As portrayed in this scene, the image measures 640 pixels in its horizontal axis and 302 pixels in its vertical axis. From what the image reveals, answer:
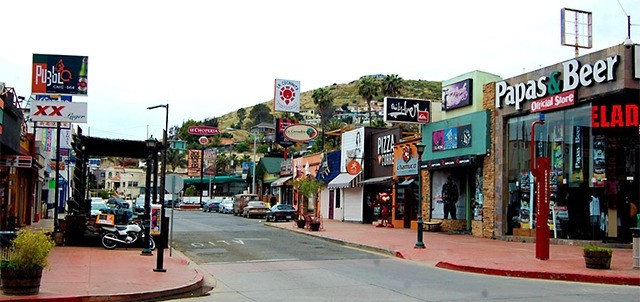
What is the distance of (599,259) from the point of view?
16.3 metres

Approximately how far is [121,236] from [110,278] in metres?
8.04

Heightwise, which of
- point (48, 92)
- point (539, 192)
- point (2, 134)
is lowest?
point (539, 192)

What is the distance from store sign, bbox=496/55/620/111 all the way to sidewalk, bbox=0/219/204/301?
14.9 metres

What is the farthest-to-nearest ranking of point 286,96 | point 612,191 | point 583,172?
1. point 286,96
2. point 583,172
3. point 612,191

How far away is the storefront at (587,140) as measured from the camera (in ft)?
73.9

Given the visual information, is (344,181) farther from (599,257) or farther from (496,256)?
(599,257)

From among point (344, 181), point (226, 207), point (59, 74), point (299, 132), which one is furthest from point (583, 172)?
point (226, 207)

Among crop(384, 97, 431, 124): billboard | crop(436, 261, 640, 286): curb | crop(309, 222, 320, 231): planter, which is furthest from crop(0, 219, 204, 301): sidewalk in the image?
crop(384, 97, 431, 124): billboard

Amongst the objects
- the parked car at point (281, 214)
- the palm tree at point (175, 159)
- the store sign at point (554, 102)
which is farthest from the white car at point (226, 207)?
the palm tree at point (175, 159)

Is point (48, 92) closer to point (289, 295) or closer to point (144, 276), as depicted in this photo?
point (144, 276)

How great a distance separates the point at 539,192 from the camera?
1881cm

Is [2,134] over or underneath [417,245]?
over

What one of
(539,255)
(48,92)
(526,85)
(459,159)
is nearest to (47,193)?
(48,92)

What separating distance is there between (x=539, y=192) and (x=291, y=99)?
44.2 m
